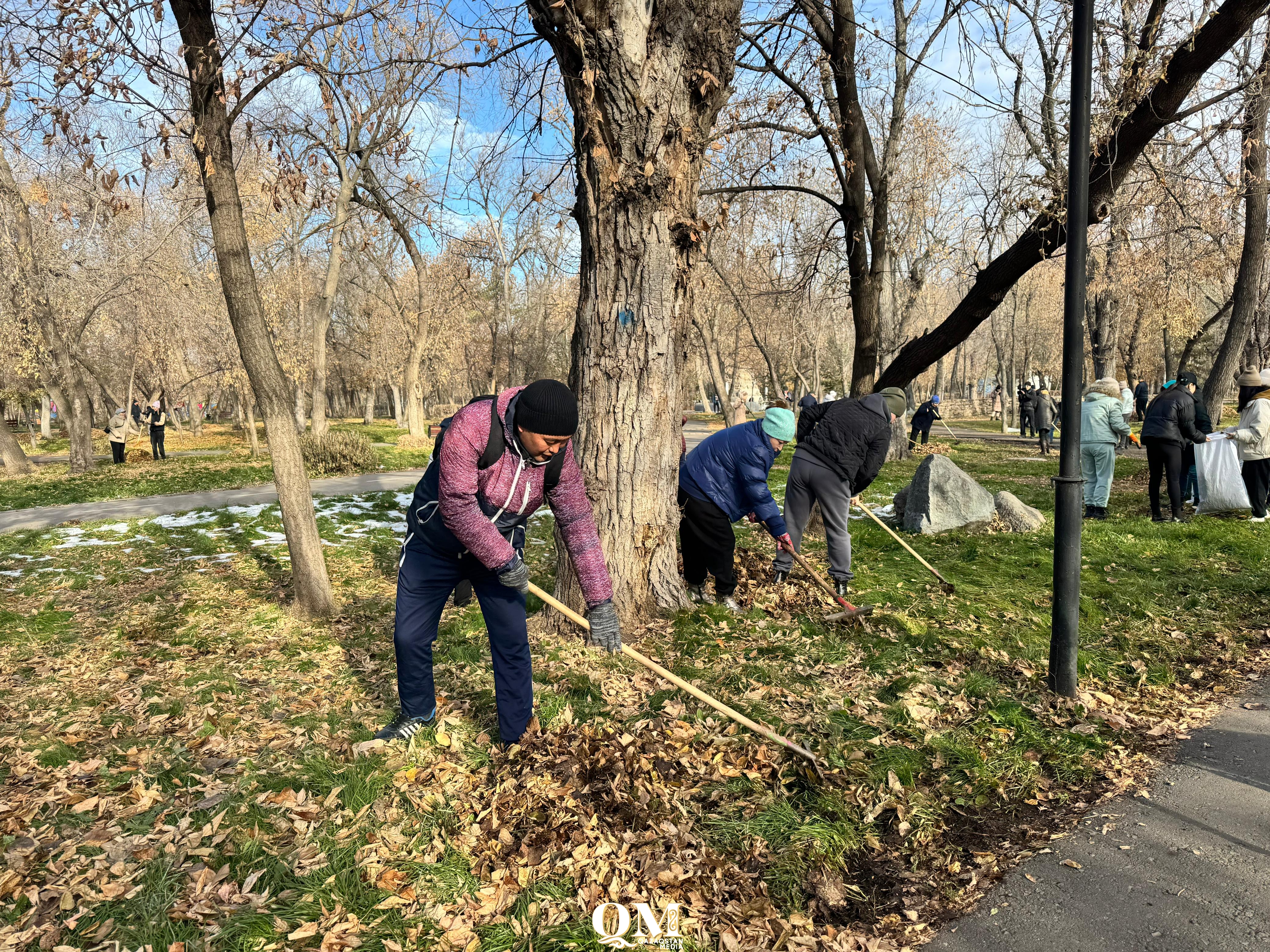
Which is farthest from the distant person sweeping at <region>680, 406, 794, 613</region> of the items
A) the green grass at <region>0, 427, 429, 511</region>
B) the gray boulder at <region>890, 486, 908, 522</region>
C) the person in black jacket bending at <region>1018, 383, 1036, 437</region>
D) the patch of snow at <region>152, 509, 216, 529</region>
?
the person in black jacket bending at <region>1018, 383, 1036, 437</region>

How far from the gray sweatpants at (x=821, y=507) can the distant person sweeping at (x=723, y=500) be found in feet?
1.80

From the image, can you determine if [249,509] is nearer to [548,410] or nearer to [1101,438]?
[548,410]

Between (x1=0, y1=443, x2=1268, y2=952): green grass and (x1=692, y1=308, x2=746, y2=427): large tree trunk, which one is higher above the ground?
(x1=692, y1=308, x2=746, y2=427): large tree trunk

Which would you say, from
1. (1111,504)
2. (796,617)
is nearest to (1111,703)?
(796,617)

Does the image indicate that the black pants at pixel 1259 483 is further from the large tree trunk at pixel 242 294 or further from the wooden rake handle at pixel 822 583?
the large tree trunk at pixel 242 294

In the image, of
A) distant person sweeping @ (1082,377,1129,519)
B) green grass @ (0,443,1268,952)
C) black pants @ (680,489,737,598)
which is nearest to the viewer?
green grass @ (0,443,1268,952)

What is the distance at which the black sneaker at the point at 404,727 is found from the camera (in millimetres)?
3721

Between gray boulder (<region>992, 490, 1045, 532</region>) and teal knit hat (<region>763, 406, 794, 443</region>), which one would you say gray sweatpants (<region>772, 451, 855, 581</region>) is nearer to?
teal knit hat (<region>763, 406, 794, 443</region>)

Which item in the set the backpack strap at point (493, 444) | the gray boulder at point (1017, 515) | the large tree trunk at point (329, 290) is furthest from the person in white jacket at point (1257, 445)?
the large tree trunk at point (329, 290)

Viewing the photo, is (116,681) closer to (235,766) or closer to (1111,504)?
(235,766)

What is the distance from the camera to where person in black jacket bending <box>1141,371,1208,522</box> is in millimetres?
8594

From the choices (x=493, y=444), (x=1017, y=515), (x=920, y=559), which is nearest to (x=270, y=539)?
(x=493, y=444)

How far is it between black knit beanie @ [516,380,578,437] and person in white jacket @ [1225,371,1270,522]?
907 centimetres

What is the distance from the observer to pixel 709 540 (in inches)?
224
